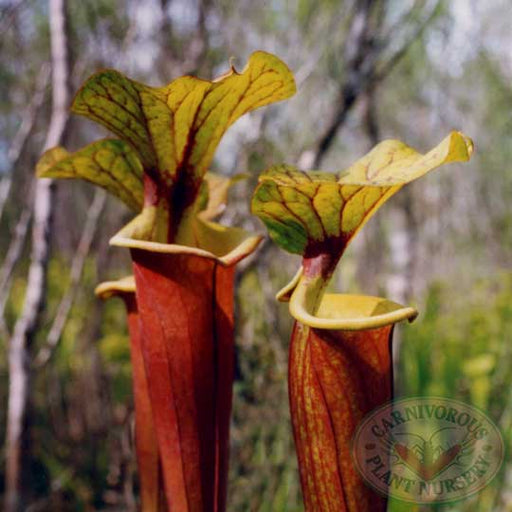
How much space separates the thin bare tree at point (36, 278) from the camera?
1369 mm

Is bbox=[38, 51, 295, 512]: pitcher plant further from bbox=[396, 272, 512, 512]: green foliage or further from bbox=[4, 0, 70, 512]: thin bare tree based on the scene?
bbox=[396, 272, 512, 512]: green foliage

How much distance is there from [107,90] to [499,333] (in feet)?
11.2

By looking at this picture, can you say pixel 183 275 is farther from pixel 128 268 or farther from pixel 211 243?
pixel 128 268

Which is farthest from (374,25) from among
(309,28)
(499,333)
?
(499,333)

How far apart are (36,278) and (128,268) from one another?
213 centimetres

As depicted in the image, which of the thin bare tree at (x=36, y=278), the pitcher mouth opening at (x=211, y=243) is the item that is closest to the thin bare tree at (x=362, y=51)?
the thin bare tree at (x=36, y=278)

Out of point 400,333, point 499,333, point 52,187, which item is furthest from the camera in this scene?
point 499,333

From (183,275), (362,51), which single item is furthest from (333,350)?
(362,51)

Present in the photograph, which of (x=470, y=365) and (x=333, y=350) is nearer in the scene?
(x=333, y=350)

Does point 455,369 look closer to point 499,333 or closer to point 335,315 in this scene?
point 499,333

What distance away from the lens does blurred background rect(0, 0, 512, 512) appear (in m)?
1.64

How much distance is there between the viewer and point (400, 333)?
315 cm

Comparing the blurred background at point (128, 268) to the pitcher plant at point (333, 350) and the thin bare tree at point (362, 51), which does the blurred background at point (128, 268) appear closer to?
the thin bare tree at point (362, 51)

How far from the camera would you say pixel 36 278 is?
1.39m
